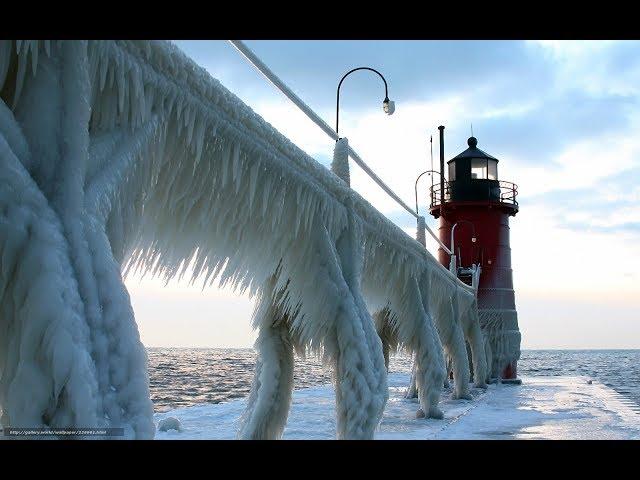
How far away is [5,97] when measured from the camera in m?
3.23

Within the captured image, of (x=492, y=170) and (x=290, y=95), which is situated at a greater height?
(x=492, y=170)

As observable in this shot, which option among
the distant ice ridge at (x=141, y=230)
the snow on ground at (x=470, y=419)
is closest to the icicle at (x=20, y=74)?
the distant ice ridge at (x=141, y=230)

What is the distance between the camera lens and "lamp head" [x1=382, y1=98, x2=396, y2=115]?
1283 centimetres

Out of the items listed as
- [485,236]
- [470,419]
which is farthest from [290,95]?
[485,236]

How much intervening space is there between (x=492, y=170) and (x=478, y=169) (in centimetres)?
73

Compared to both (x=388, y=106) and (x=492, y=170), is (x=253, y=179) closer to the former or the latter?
(x=388, y=106)

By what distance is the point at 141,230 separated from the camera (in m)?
4.84

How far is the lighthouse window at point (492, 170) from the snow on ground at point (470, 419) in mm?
11718

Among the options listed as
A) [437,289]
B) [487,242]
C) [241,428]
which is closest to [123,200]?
[241,428]

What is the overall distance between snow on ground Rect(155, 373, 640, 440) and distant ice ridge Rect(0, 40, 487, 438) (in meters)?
3.70

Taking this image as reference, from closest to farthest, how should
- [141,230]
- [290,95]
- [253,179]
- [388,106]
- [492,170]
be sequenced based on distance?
[141,230], [253,179], [290,95], [388,106], [492,170]

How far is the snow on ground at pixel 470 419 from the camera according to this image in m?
10.6

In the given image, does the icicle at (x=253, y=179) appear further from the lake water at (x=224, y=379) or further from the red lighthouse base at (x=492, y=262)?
the red lighthouse base at (x=492, y=262)
